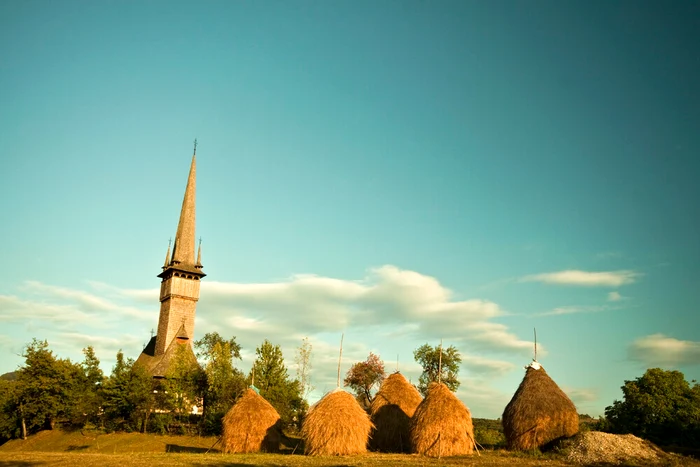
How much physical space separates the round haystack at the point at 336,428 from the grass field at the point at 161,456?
2.80 ft

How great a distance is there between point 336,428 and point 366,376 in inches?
1448

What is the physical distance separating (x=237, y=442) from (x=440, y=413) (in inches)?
422

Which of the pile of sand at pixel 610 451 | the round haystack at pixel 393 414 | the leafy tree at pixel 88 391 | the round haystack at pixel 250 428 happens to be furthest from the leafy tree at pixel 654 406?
the leafy tree at pixel 88 391

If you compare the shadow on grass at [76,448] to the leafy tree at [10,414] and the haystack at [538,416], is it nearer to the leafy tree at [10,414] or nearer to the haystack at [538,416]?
the leafy tree at [10,414]

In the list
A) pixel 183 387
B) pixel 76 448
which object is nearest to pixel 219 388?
pixel 183 387

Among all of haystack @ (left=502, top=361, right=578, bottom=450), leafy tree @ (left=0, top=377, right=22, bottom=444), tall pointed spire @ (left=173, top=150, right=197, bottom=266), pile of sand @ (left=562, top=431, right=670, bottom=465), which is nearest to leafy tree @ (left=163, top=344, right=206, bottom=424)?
leafy tree @ (left=0, top=377, right=22, bottom=444)

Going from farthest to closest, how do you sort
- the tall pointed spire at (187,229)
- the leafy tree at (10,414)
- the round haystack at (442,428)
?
the tall pointed spire at (187,229) < the leafy tree at (10,414) < the round haystack at (442,428)

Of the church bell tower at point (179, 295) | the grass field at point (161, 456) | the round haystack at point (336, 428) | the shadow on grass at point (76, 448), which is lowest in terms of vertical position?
the shadow on grass at point (76, 448)

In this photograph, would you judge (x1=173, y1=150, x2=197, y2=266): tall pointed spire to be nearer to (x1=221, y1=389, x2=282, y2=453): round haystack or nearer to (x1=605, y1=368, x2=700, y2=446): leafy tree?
(x1=221, y1=389, x2=282, y2=453): round haystack

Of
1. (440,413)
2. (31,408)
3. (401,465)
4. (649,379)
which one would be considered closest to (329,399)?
(440,413)

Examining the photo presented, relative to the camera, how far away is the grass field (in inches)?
728

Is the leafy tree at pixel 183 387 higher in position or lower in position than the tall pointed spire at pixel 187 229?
lower

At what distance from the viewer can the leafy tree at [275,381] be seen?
1679 inches

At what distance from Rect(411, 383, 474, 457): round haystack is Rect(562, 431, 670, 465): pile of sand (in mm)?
4076
